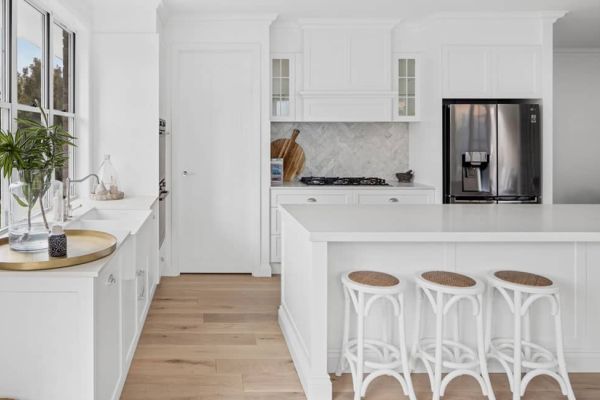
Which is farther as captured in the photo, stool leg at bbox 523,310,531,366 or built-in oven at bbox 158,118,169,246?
built-in oven at bbox 158,118,169,246

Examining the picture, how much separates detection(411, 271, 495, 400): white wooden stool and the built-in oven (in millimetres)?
2675

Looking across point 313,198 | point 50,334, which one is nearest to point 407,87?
point 313,198

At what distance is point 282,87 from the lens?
203 inches

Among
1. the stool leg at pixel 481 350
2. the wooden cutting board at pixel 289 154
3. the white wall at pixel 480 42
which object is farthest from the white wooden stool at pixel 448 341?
the wooden cutting board at pixel 289 154

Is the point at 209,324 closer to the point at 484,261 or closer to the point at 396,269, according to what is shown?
the point at 396,269

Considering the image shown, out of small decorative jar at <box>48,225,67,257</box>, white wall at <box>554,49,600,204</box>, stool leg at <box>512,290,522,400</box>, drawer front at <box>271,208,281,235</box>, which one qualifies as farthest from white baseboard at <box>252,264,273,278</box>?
white wall at <box>554,49,600,204</box>

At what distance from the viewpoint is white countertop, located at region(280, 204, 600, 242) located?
97.1 inches

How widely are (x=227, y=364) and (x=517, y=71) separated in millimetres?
3842

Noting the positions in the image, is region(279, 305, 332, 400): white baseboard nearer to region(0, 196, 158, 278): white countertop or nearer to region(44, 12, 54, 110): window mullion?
region(0, 196, 158, 278): white countertop

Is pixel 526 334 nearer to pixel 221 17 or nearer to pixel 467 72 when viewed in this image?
pixel 467 72

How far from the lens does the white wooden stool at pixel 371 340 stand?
240 cm

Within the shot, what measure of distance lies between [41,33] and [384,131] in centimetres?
342

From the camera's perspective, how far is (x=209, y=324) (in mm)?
3598

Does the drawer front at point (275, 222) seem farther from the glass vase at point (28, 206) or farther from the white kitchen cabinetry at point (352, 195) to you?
the glass vase at point (28, 206)
